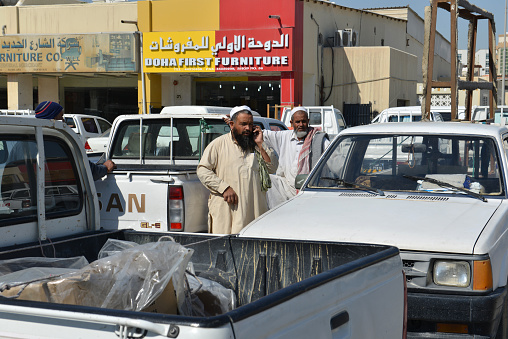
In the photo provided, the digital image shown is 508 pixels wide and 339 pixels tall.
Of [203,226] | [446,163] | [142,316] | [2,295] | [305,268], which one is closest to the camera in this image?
[142,316]

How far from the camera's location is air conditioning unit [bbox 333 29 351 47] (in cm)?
2805

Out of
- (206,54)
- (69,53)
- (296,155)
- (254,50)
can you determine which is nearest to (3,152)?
(296,155)

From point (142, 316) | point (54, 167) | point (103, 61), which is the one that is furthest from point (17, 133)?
point (103, 61)

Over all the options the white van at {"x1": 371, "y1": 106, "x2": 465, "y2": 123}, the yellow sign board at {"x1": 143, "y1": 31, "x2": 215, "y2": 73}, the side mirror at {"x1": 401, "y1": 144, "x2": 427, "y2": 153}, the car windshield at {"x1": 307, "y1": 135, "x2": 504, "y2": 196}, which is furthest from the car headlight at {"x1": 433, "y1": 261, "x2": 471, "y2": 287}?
the yellow sign board at {"x1": 143, "y1": 31, "x2": 215, "y2": 73}

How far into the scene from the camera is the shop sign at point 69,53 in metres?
26.4

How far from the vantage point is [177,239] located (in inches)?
148

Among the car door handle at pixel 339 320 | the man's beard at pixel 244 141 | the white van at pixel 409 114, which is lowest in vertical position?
the car door handle at pixel 339 320

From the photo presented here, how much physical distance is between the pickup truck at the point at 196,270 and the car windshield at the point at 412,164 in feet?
6.45

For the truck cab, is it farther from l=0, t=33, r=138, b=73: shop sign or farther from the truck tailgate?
l=0, t=33, r=138, b=73: shop sign

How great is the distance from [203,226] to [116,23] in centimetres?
2263

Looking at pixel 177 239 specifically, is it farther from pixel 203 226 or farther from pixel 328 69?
pixel 328 69

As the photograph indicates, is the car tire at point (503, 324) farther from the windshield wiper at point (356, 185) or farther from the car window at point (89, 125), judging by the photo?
the car window at point (89, 125)

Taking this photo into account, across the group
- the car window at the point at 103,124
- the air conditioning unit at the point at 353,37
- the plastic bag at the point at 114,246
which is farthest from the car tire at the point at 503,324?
the air conditioning unit at the point at 353,37

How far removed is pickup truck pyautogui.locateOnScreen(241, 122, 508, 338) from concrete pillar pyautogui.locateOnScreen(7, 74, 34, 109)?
2498 centimetres
